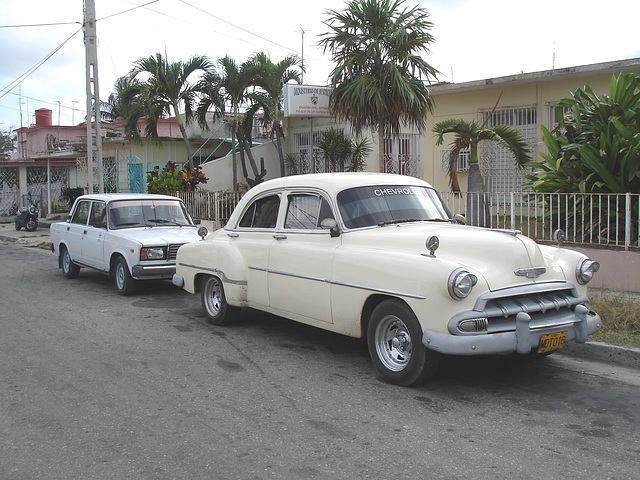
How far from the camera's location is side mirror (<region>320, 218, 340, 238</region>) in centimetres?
608

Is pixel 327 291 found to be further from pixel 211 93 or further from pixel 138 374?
pixel 211 93

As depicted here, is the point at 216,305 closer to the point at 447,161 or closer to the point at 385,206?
the point at 385,206

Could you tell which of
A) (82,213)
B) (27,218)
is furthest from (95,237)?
(27,218)

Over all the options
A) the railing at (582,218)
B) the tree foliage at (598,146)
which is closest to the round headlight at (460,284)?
the railing at (582,218)

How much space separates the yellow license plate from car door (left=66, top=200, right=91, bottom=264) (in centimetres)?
886

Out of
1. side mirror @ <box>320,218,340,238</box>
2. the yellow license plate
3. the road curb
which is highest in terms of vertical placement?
side mirror @ <box>320,218,340,238</box>

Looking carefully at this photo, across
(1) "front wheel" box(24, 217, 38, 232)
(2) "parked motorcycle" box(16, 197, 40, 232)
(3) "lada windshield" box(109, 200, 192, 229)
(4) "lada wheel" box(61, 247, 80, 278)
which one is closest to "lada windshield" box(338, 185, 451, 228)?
(3) "lada windshield" box(109, 200, 192, 229)

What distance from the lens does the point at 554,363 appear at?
627 centimetres

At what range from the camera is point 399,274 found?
5.32 m

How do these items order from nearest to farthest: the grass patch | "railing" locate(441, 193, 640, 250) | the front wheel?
the grass patch → "railing" locate(441, 193, 640, 250) → the front wheel

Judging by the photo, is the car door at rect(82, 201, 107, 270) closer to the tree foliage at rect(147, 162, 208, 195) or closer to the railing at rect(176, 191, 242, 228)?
the railing at rect(176, 191, 242, 228)

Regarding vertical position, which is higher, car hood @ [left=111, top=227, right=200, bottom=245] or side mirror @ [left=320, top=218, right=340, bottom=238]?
side mirror @ [left=320, top=218, right=340, bottom=238]

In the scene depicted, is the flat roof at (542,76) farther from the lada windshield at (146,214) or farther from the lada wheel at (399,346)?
the lada wheel at (399,346)

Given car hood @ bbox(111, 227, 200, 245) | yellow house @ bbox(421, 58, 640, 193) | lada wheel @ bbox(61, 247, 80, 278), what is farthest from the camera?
yellow house @ bbox(421, 58, 640, 193)
